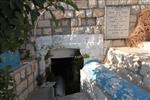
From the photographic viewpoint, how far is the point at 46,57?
759cm

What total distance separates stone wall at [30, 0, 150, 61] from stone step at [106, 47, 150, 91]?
0.82m

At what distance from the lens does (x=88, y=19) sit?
745cm

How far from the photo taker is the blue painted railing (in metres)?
4.09

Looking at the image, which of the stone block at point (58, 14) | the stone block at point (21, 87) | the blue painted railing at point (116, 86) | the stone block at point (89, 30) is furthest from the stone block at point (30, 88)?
the stone block at point (89, 30)

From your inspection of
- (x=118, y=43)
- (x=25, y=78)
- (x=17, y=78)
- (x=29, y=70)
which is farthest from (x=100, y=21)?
(x=17, y=78)

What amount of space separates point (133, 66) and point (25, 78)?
7.11 feet

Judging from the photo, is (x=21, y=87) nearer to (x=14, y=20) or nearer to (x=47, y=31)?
(x=47, y=31)

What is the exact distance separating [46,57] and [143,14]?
2.61 metres

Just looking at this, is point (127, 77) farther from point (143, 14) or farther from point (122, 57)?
point (143, 14)

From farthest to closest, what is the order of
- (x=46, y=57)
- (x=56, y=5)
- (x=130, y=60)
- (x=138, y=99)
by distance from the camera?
(x=46, y=57)
(x=130, y=60)
(x=138, y=99)
(x=56, y=5)

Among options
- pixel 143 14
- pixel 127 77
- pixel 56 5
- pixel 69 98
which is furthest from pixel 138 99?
pixel 143 14

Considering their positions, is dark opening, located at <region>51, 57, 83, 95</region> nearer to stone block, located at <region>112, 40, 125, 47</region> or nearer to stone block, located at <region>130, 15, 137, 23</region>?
stone block, located at <region>112, 40, 125, 47</region>

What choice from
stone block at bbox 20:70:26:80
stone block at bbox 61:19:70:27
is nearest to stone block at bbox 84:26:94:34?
stone block at bbox 61:19:70:27

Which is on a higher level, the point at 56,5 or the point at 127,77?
the point at 56,5
